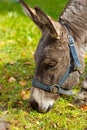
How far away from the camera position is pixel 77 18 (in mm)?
5309

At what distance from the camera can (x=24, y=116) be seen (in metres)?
5.43

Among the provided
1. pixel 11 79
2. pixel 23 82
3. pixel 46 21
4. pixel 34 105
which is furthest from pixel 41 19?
pixel 11 79

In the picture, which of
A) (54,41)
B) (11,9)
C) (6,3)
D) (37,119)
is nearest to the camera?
(54,41)

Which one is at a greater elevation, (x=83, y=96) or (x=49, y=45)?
(x=49, y=45)

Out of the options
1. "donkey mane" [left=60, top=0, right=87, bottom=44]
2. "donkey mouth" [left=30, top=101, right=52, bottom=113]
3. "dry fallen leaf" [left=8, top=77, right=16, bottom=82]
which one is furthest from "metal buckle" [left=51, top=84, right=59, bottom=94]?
"dry fallen leaf" [left=8, top=77, right=16, bottom=82]

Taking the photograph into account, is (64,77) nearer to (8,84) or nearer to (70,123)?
(70,123)

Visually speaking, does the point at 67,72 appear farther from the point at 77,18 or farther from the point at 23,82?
the point at 23,82

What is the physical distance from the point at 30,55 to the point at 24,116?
7.99ft

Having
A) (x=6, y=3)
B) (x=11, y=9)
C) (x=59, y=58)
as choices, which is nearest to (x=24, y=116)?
(x=59, y=58)

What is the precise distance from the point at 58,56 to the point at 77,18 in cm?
56

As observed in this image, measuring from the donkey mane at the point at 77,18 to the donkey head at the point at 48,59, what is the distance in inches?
7.5

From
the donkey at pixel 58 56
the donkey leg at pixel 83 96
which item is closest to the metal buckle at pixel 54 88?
the donkey at pixel 58 56

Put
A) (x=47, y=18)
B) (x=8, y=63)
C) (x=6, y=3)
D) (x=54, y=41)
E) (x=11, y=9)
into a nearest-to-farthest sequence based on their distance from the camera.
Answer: (x=47, y=18), (x=54, y=41), (x=8, y=63), (x=11, y=9), (x=6, y=3)

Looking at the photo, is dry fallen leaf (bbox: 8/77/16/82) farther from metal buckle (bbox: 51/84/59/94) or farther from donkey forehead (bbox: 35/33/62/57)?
donkey forehead (bbox: 35/33/62/57)
